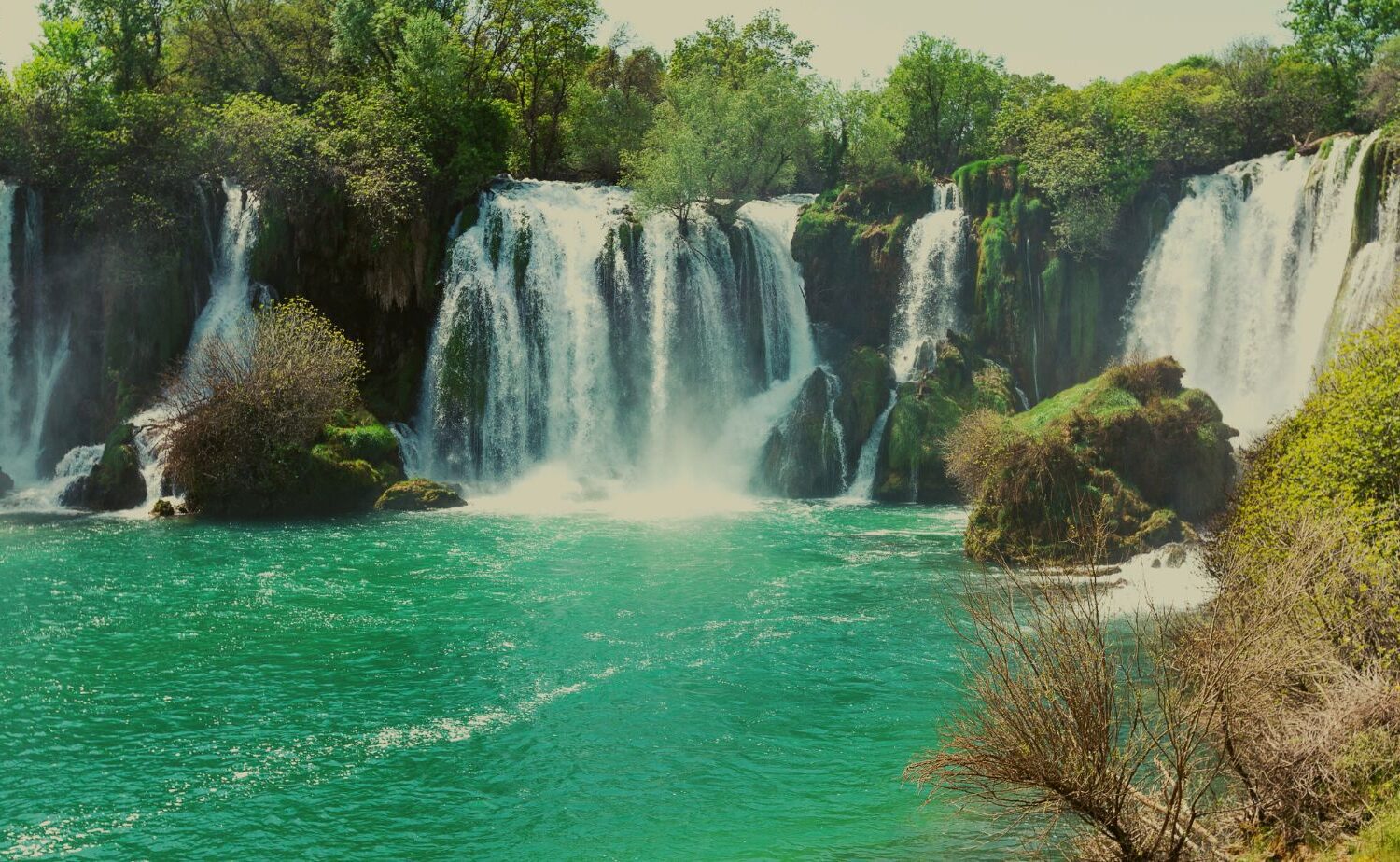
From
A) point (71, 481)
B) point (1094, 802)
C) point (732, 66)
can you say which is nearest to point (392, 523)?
point (71, 481)

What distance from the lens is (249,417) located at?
3459 centimetres

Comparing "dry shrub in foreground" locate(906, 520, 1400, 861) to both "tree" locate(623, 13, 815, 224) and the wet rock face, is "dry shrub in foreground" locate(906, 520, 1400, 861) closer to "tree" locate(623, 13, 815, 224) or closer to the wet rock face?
the wet rock face

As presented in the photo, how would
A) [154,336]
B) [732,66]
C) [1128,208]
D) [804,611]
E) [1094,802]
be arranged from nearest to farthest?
1. [1094,802]
2. [804,611]
3. [154,336]
4. [1128,208]
5. [732,66]

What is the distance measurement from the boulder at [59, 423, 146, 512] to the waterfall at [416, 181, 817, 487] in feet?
29.5

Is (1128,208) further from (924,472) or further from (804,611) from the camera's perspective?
(804,611)

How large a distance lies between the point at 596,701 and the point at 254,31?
147ft

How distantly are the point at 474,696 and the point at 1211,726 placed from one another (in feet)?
37.6

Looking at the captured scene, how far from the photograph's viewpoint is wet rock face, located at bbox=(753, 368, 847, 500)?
39188 millimetres

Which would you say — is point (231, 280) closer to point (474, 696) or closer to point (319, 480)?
point (319, 480)

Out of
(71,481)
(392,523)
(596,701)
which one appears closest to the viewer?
(596,701)

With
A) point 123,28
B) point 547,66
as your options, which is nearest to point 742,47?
point 547,66

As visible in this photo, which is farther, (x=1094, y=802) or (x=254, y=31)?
(x=254, y=31)

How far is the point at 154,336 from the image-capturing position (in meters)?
40.3

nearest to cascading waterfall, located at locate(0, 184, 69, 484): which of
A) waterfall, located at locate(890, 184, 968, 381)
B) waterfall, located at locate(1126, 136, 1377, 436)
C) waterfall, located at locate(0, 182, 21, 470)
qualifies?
waterfall, located at locate(0, 182, 21, 470)
